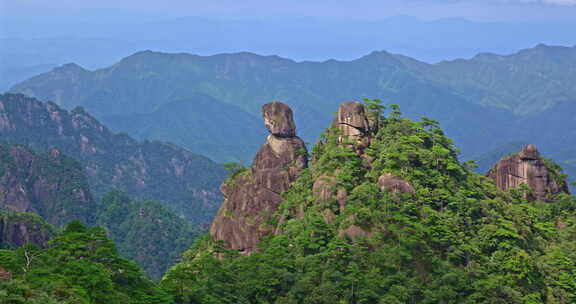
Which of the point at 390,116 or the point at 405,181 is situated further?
the point at 390,116

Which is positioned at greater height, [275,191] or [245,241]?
[275,191]

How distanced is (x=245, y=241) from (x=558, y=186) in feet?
111

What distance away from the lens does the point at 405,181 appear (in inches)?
2217

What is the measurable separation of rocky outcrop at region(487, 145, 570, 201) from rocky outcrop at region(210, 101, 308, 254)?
22084 millimetres

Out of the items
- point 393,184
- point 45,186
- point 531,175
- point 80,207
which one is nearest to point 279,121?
point 393,184

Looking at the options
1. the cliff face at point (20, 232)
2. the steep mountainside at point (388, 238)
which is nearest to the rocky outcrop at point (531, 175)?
the steep mountainside at point (388, 238)

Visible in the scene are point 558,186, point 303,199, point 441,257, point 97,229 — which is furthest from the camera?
point 558,186

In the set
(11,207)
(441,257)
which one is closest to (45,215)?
(11,207)

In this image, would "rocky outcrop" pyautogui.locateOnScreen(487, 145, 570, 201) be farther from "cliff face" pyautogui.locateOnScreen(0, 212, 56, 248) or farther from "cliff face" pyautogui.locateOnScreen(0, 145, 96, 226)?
"cliff face" pyautogui.locateOnScreen(0, 145, 96, 226)

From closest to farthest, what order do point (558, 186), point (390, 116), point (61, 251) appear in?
point (61, 251) → point (390, 116) → point (558, 186)

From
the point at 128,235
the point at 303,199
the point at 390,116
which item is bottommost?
the point at 128,235

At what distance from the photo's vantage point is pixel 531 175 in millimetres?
69438

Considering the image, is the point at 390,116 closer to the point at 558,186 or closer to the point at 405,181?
the point at 405,181

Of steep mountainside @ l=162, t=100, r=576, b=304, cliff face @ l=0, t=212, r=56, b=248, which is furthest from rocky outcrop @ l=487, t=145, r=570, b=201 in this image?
cliff face @ l=0, t=212, r=56, b=248
